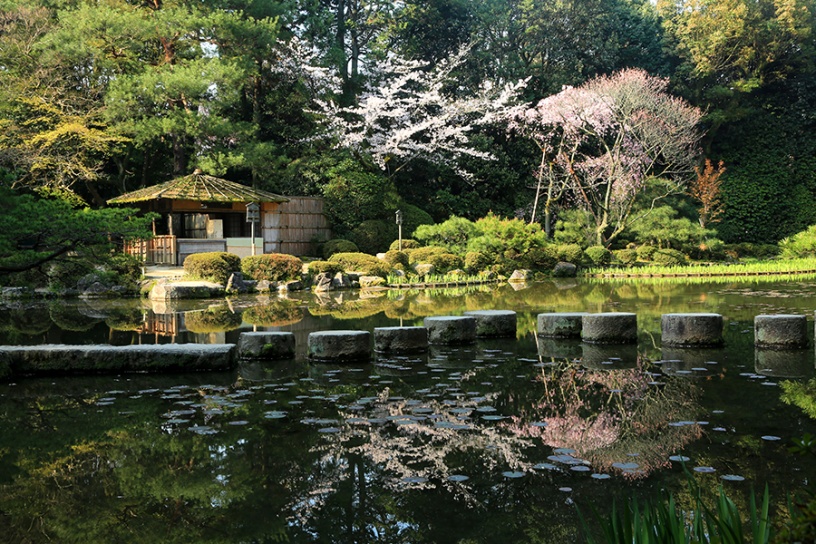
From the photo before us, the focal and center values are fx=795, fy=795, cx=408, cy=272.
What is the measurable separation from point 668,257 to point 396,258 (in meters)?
10.2

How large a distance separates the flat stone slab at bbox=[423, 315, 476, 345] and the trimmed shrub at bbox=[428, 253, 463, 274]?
47.1ft

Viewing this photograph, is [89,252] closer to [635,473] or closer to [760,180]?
[635,473]

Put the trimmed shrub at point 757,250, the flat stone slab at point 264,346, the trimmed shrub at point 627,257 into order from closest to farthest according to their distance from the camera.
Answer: the flat stone slab at point 264,346, the trimmed shrub at point 627,257, the trimmed shrub at point 757,250

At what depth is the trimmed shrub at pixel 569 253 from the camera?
27.8 meters

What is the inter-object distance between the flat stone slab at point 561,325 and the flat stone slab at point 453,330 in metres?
1.17

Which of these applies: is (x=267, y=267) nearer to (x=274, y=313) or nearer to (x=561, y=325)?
(x=274, y=313)

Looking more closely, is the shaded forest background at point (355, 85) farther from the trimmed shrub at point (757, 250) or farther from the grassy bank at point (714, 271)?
the grassy bank at point (714, 271)

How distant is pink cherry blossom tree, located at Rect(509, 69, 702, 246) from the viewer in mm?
28125

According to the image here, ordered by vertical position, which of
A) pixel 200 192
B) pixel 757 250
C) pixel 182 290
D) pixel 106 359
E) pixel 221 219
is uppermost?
pixel 200 192

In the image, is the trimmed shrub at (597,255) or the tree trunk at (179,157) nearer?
the trimmed shrub at (597,255)

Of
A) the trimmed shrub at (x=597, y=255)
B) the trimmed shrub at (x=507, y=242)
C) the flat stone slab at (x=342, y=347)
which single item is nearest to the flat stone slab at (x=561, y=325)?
the flat stone slab at (x=342, y=347)

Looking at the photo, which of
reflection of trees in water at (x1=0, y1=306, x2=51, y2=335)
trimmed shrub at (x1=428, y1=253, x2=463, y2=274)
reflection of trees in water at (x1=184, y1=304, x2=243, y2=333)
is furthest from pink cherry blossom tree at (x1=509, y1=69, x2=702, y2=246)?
reflection of trees in water at (x1=0, y1=306, x2=51, y2=335)

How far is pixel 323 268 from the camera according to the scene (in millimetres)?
23359

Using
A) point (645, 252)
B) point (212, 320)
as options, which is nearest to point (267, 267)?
point (212, 320)
